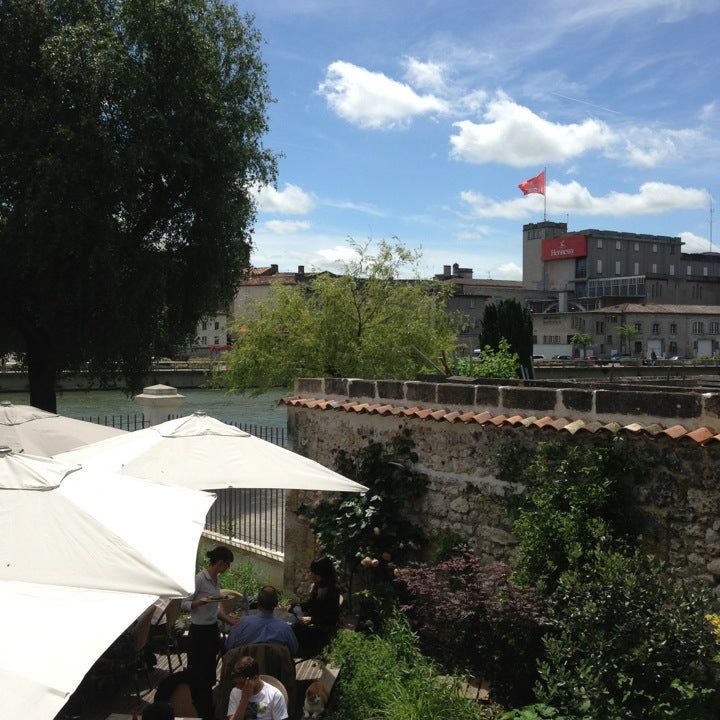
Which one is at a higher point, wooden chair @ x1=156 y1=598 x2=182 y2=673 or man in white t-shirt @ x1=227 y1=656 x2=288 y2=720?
man in white t-shirt @ x1=227 y1=656 x2=288 y2=720

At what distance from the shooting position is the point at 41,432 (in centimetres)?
961

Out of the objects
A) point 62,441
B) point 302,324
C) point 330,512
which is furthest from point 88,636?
point 302,324

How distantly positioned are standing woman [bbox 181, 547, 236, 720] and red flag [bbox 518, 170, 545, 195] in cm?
7918

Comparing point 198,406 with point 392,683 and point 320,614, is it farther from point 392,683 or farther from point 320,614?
point 392,683

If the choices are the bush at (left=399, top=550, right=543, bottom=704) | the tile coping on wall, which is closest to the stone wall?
the tile coping on wall

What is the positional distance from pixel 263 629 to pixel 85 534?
1.79 metres

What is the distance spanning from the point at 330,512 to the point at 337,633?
1.78 m

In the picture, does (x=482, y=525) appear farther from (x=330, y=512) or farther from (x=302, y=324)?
(x=302, y=324)

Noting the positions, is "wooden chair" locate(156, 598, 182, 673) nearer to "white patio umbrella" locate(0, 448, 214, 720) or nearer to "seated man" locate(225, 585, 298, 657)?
"seated man" locate(225, 585, 298, 657)

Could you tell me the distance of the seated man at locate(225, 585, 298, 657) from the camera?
5.89 metres

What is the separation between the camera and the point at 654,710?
5223 mm

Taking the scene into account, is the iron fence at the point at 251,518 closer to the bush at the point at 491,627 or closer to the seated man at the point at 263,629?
the bush at the point at 491,627

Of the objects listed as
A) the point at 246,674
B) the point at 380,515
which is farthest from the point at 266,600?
the point at 380,515

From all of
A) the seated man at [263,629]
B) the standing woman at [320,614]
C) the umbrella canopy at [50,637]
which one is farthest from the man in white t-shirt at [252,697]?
the standing woman at [320,614]
